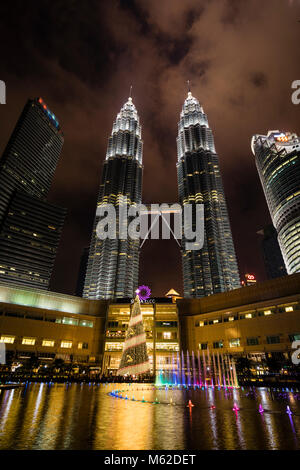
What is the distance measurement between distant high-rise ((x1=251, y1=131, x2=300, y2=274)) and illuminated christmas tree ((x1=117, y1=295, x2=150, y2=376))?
412 feet

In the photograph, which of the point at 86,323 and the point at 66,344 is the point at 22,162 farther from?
the point at 66,344

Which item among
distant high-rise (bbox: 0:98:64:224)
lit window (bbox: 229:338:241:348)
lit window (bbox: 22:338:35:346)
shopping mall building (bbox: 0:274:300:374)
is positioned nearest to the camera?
shopping mall building (bbox: 0:274:300:374)

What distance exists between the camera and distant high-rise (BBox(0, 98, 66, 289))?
151m

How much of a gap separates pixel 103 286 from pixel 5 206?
80167 mm

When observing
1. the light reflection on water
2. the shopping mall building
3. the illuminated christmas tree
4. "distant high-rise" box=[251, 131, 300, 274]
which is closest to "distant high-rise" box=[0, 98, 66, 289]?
the shopping mall building

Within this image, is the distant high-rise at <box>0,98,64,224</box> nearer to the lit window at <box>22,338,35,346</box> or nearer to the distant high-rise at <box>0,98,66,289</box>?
the distant high-rise at <box>0,98,66,289</box>

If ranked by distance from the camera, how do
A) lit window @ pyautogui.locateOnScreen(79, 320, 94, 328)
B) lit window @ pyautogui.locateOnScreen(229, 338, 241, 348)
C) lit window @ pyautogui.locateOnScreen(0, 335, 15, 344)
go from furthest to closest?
1. lit window @ pyautogui.locateOnScreen(79, 320, 94, 328)
2. lit window @ pyautogui.locateOnScreen(229, 338, 241, 348)
3. lit window @ pyautogui.locateOnScreen(0, 335, 15, 344)

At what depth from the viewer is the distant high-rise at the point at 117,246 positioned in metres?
150

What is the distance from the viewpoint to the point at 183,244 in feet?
575

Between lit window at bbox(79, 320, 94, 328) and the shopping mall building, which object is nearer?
the shopping mall building

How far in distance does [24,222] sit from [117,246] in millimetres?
61065

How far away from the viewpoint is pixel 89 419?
43.4ft

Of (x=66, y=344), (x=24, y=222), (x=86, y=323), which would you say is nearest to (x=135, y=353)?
(x=66, y=344)
